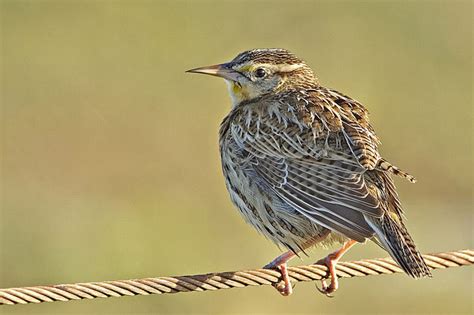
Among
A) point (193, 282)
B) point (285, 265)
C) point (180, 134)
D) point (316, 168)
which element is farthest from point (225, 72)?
point (180, 134)

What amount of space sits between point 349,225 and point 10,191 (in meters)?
9.92

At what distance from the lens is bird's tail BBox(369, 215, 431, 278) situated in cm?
624

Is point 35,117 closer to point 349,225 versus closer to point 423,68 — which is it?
point 423,68

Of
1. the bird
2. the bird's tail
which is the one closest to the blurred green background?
the bird

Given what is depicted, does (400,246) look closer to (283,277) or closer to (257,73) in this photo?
(283,277)

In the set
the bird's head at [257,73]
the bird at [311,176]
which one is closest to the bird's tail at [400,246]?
the bird at [311,176]

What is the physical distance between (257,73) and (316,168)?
1.30 m

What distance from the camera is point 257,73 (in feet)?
26.3

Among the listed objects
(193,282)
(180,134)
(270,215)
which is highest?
(180,134)

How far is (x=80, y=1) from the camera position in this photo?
21.0 metres

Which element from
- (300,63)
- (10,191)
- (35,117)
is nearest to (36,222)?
(10,191)

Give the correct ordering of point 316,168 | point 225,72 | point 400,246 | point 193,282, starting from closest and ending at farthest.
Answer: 1. point 193,282
2. point 400,246
3. point 316,168
4. point 225,72

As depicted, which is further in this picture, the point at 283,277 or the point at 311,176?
→ the point at 283,277

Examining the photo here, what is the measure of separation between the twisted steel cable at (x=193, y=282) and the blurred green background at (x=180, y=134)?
17.2 feet
